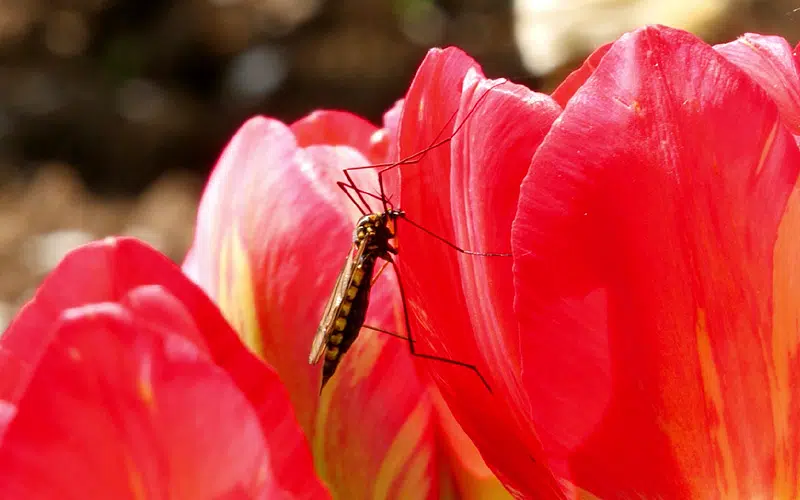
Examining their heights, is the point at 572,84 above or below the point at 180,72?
below

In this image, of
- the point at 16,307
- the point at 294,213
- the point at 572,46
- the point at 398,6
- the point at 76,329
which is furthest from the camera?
the point at 398,6

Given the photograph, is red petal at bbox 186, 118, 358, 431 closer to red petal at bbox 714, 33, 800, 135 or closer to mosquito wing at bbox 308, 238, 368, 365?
mosquito wing at bbox 308, 238, 368, 365

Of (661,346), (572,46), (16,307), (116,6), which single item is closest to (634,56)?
(661,346)

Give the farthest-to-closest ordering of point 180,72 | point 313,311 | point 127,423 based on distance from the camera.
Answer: point 180,72
point 313,311
point 127,423

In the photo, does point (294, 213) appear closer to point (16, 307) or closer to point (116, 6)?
point (16, 307)

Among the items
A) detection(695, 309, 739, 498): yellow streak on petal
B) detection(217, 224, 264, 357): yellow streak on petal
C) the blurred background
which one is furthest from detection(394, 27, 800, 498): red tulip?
the blurred background

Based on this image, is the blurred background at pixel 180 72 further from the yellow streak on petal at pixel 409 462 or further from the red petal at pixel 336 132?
the yellow streak on petal at pixel 409 462

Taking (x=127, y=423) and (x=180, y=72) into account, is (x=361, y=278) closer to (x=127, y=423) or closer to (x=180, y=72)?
(x=127, y=423)

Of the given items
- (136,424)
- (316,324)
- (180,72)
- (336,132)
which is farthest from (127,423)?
(180,72)
